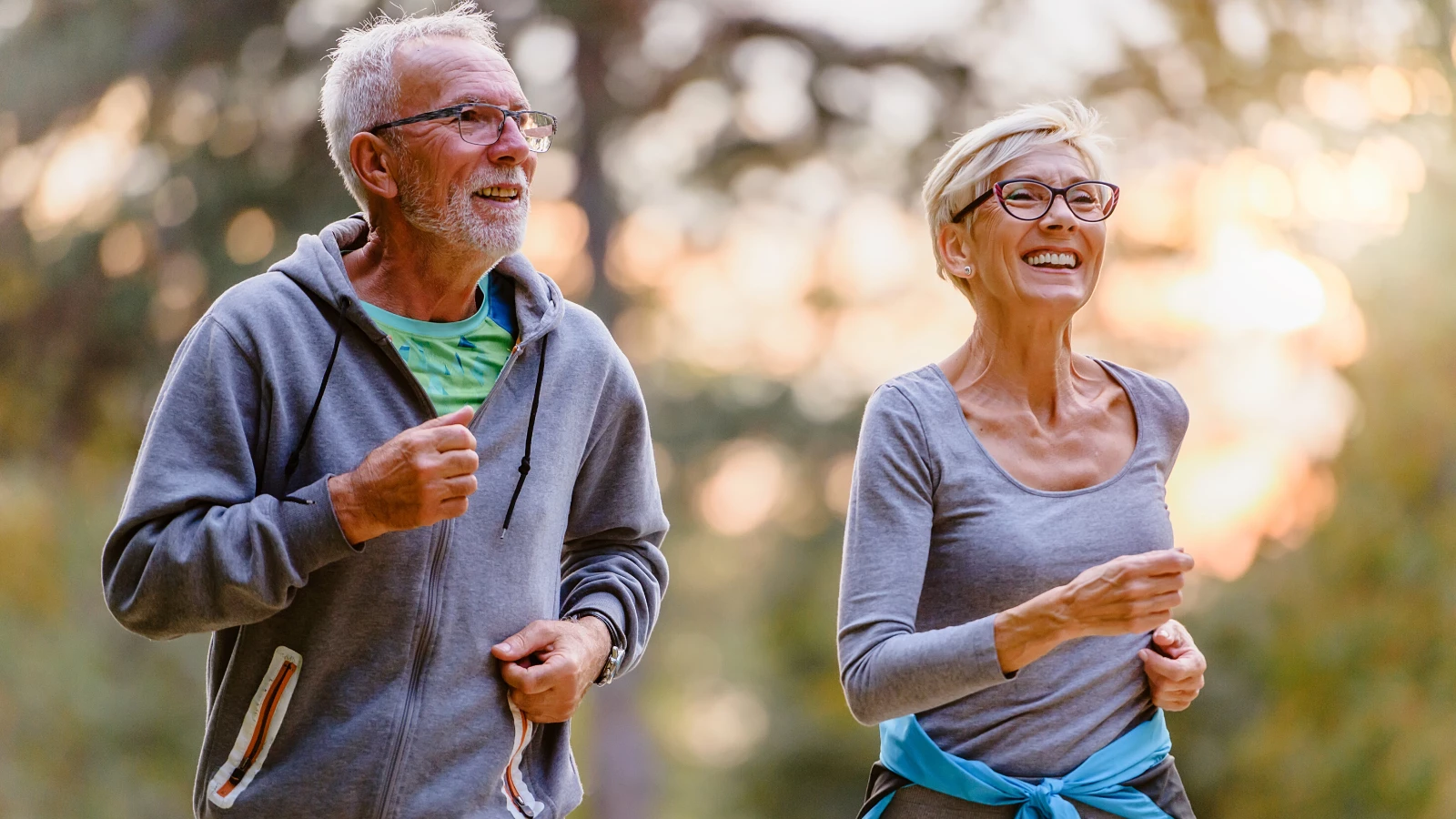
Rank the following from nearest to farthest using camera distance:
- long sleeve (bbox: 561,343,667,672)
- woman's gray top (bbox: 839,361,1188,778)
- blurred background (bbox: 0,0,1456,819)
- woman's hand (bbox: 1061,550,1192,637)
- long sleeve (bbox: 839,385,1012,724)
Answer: woman's hand (bbox: 1061,550,1192,637) → long sleeve (bbox: 839,385,1012,724) → woman's gray top (bbox: 839,361,1188,778) → long sleeve (bbox: 561,343,667,672) → blurred background (bbox: 0,0,1456,819)

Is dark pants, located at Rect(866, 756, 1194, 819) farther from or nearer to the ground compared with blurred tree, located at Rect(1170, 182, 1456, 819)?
farther from the ground

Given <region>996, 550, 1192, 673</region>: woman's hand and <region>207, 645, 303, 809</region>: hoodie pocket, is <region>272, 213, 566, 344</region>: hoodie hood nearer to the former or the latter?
<region>207, 645, 303, 809</region>: hoodie pocket

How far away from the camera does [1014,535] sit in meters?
1.92

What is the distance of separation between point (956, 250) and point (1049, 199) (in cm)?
16

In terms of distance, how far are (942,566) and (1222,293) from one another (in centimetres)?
542

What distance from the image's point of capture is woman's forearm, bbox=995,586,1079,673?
67.5 inches

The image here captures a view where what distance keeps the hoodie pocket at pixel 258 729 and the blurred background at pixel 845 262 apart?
17.4ft

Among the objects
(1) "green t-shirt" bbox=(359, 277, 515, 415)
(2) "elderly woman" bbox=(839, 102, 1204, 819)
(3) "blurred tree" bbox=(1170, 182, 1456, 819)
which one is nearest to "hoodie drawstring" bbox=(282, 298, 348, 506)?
(1) "green t-shirt" bbox=(359, 277, 515, 415)

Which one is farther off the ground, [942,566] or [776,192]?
[776,192]

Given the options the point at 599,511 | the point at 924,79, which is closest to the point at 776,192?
the point at 924,79

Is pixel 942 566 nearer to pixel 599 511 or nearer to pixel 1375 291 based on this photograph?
pixel 599 511

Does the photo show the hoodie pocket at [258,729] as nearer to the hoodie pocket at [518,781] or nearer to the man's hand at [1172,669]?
the hoodie pocket at [518,781]

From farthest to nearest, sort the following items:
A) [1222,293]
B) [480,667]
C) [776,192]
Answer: [776,192] → [1222,293] → [480,667]

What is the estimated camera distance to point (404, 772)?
1817 mm
